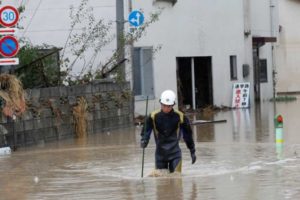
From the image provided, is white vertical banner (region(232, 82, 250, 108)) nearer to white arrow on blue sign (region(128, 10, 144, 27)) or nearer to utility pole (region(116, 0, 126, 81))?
utility pole (region(116, 0, 126, 81))

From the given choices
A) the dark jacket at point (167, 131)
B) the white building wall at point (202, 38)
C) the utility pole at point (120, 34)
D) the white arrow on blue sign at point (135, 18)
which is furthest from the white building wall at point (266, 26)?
the dark jacket at point (167, 131)

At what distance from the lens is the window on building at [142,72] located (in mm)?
27188

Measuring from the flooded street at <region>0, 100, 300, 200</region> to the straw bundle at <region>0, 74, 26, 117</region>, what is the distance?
936 millimetres

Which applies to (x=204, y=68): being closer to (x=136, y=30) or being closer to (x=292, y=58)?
(x=136, y=30)

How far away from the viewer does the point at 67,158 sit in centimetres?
1573

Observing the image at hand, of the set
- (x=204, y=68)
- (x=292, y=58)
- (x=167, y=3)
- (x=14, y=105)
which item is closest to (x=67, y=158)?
(x=14, y=105)

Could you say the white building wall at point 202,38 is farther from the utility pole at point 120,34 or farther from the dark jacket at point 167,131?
the dark jacket at point 167,131

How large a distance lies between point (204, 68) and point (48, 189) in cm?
2078

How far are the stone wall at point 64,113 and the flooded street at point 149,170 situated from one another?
0.42 meters

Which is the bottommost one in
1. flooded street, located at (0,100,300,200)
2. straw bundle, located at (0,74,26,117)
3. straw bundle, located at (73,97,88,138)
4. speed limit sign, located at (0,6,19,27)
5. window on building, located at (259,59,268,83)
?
flooded street, located at (0,100,300,200)

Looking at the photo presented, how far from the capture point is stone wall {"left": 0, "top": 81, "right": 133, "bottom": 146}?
1820 centimetres

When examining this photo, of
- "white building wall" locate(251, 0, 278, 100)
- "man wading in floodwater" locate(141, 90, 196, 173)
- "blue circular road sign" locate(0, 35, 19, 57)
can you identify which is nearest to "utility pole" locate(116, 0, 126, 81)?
"blue circular road sign" locate(0, 35, 19, 57)

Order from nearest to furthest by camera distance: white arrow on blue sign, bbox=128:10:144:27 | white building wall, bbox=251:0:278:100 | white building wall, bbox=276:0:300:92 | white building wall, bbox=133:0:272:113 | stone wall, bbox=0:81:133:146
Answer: stone wall, bbox=0:81:133:146
white arrow on blue sign, bbox=128:10:144:27
white building wall, bbox=133:0:272:113
white building wall, bbox=251:0:278:100
white building wall, bbox=276:0:300:92

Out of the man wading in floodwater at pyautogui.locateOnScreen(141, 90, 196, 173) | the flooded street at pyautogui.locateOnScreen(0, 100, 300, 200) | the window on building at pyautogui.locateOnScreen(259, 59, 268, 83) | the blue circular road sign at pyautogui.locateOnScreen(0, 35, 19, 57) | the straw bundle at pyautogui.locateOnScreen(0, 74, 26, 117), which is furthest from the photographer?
the window on building at pyautogui.locateOnScreen(259, 59, 268, 83)
